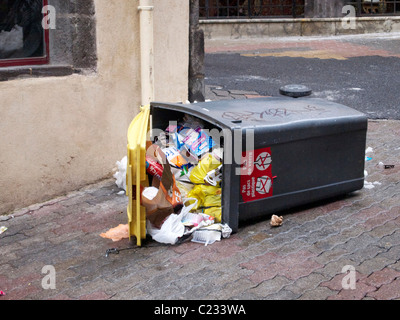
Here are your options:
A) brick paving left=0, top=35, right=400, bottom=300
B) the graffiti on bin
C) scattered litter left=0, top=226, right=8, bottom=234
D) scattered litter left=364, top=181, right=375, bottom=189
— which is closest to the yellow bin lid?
brick paving left=0, top=35, right=400, bottom=300

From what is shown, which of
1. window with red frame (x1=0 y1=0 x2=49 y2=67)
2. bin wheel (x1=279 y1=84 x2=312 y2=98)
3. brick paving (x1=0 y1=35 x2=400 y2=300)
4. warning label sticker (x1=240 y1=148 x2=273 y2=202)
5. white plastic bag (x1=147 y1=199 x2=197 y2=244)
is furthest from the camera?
bin wheel (x1=279 y1=84 x2=312 y2=98)

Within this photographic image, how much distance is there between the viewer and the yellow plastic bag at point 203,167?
4371 millimetres

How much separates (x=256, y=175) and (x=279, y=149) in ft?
0.87

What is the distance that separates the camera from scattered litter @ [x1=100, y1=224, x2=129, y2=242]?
4348mm

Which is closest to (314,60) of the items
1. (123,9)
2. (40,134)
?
(123,9)

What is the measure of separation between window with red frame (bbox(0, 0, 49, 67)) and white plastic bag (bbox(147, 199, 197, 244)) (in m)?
1.94

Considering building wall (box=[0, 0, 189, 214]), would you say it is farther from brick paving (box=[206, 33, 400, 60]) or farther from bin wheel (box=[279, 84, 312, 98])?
brick paving (box=[206, 33, 400, 60])

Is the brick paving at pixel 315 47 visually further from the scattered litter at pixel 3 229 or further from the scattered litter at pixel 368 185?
the scattered litter at pixel 3 229

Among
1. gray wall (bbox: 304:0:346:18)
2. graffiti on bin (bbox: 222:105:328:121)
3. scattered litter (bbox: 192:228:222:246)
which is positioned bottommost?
scattered litter (bbox: 192:228:222:246)

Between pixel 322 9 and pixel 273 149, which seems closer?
pixel 273 149

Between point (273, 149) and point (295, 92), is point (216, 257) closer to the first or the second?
point (273, 149)

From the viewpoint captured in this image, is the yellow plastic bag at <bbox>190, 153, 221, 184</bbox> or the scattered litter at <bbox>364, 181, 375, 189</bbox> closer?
the yellow plastic bag at <bbox>190, 153, 221, 184</bbox>

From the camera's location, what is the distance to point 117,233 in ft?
14.5

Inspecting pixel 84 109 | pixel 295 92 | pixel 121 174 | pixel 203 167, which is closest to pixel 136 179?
pixel 203 167
